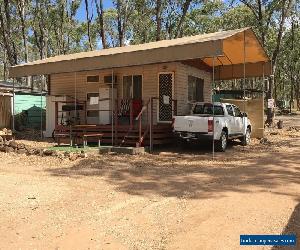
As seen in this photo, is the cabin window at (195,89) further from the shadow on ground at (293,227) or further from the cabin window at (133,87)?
the shadow on ground at (293,227)

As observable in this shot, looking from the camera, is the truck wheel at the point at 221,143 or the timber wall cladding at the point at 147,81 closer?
the truck wheel at the point at 221,143

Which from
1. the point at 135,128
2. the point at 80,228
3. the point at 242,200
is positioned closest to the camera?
the point at 80,228

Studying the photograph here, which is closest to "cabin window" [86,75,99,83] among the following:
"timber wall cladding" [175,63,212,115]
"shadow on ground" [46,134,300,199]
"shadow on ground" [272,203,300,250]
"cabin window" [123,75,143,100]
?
"cabin window" [123,75,143,100]

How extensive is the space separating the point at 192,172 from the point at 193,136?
3621 millimetres

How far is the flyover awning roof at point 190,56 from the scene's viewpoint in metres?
13.4

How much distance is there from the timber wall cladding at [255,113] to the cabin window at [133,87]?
16.3ft

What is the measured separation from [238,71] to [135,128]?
6.79 metres

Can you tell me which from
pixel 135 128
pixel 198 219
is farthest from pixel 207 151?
pixel 198 219

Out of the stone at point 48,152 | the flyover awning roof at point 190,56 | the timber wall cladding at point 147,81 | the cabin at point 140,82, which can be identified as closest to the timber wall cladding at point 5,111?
the flyover awning roof at point 190,56

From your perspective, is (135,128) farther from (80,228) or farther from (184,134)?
(80,228)

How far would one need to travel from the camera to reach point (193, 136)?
14492 mm

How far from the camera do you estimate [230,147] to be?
16.5 m

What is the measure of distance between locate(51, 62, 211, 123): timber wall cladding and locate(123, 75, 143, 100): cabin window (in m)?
0.17

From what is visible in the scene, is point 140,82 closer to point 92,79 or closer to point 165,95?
point 165,95
